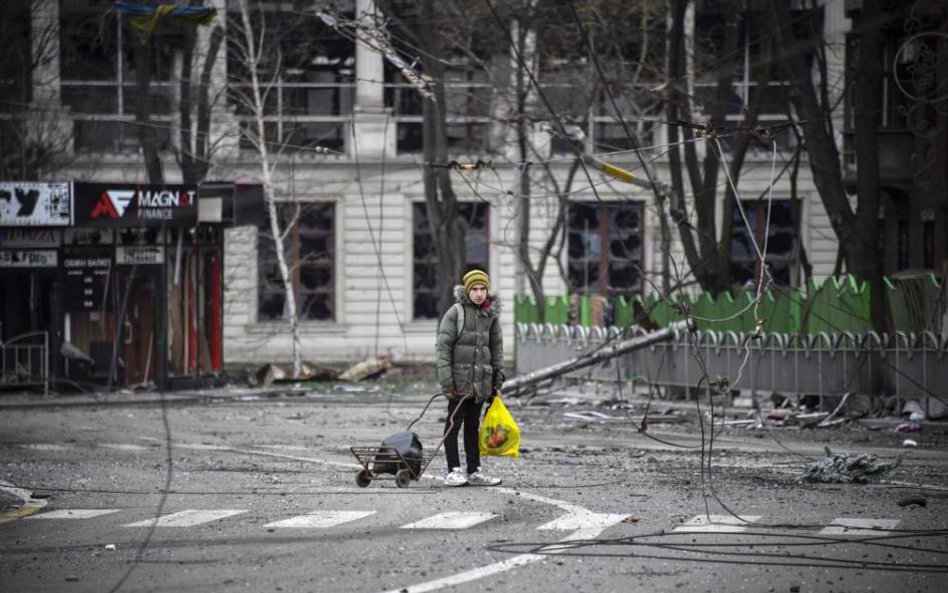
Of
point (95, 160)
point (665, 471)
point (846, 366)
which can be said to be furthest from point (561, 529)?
point (95, 160)

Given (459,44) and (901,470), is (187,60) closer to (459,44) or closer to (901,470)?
(459,44)

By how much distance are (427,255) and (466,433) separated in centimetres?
3592

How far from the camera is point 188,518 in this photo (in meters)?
11.9

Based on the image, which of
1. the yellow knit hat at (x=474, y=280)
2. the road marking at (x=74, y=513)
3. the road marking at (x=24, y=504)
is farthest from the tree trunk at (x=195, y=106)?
the road marking at (x=74, y=513)

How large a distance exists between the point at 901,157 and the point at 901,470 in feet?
60.6

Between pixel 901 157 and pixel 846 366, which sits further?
pixel 901 157

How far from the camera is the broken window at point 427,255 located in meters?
49.7

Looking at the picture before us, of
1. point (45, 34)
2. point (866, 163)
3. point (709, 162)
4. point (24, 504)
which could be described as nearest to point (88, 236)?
point (45, 34)

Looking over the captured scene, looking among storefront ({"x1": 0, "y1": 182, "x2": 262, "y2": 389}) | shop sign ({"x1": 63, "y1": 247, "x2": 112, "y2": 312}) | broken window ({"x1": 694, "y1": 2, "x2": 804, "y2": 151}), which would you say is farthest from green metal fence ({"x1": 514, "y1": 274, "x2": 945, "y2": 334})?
shop sign ({"x1": 63, "y1": 247, "x2": 112, "y2": 312})

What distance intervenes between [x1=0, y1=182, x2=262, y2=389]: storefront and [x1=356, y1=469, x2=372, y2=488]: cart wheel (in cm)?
1785

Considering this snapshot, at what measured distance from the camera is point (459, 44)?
3956cm

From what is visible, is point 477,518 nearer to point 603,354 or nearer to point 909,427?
point 909,427

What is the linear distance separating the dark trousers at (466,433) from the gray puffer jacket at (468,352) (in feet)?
0.45

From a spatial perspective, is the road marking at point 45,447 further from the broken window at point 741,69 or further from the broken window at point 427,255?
the broken window at point 427,255
